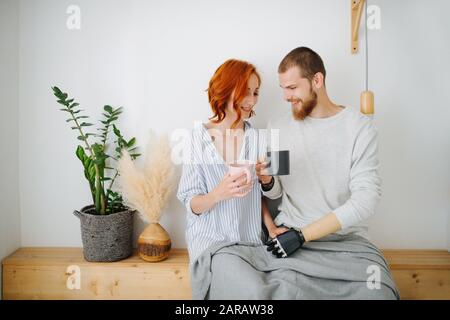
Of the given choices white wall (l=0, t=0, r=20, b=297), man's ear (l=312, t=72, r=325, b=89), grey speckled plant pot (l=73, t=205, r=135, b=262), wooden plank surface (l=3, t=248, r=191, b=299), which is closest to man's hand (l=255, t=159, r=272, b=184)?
man's ear (l=312, t=72, r=325, b=89)

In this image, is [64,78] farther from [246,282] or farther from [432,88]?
[432,88]

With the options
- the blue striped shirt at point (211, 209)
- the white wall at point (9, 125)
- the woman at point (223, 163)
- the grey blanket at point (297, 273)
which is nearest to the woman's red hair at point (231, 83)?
the woman at point (223, 163)

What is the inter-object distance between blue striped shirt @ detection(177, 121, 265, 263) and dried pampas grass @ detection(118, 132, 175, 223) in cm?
12

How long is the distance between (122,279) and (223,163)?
2.10ft

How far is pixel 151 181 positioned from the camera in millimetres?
1437

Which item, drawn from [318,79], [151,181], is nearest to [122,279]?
[151,181]

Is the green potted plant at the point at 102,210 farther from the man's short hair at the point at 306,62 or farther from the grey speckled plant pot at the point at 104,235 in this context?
the man's short hair at the point at 306,62

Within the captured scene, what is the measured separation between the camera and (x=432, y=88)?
5.11 feet

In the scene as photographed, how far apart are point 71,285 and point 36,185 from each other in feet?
1.72

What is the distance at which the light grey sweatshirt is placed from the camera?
1.26 m

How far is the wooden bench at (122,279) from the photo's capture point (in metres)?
1.39

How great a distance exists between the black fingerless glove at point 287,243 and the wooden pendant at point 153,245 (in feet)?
1.59

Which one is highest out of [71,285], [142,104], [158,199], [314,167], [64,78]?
[64,78]

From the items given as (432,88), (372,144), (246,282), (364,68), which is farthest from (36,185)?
(432,88)
